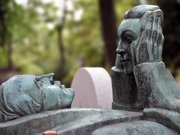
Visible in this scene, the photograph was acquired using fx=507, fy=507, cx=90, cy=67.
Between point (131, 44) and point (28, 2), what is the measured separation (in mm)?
9249

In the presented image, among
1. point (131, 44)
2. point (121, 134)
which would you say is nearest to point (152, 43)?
point (131, 44)

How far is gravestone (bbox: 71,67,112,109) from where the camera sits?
16.1 ft

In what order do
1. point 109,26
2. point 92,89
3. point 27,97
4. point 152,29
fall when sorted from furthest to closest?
point 109,26, point 92,89, point 152,29, point 27,97

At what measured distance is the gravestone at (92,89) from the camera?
4910 millimetres

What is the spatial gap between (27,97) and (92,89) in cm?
157

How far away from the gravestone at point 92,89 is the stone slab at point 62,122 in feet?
4.00

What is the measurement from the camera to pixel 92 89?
502 centimetres

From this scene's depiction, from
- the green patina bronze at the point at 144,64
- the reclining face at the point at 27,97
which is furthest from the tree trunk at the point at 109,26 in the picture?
the reclining face at the point at 27,97

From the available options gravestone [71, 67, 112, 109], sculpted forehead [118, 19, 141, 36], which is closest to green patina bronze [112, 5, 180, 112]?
sculpted forehead [118, 19, 141, 36]

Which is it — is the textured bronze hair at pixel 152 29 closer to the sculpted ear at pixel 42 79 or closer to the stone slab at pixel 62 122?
the stone slab at pixel 62 122

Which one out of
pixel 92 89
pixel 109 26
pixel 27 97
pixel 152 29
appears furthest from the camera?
pixel 109 26

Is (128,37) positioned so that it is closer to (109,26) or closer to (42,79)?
(42,79)

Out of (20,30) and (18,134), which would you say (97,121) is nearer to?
(18,134)

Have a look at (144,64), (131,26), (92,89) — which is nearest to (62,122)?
(144,64)
